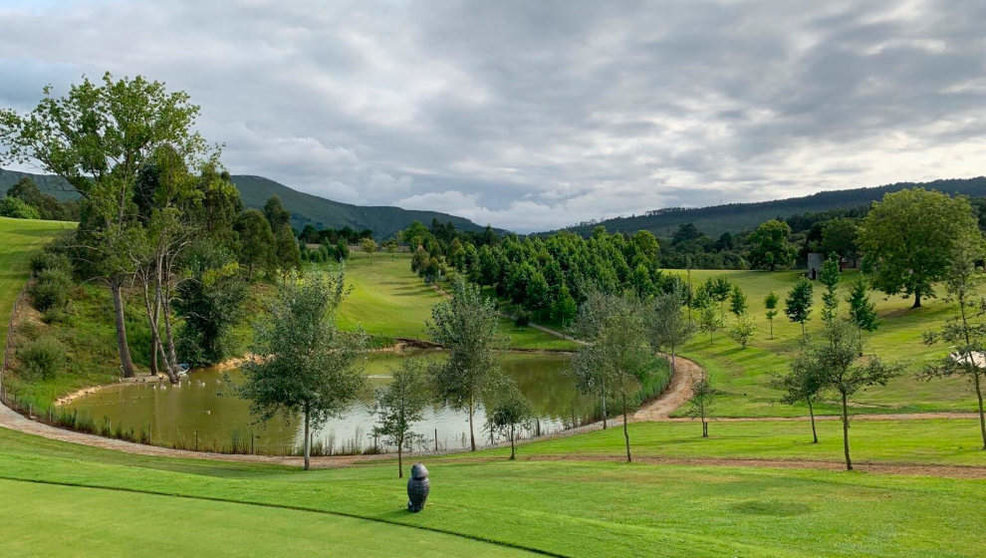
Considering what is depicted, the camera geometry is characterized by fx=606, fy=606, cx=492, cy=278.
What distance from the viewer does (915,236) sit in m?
70.1

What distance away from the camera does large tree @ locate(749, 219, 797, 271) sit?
12862 centimetres

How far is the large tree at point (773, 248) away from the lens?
12862 cm

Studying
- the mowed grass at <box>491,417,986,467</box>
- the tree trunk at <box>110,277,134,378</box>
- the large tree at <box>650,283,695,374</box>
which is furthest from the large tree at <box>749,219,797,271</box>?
the tree trunk at <box>110,277,134,378</box>

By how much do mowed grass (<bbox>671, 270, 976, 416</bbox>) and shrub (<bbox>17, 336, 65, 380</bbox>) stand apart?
49358 millimetres

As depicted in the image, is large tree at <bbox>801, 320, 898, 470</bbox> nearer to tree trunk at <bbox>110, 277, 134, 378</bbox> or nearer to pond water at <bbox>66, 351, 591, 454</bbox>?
pond water at <bbox>66, 351, 591, 454</bbox>

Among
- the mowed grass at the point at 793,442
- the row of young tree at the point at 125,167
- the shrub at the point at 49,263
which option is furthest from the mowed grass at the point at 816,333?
the shrub at the point at 49,263

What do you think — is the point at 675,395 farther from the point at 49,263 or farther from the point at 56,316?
the point at 49,263

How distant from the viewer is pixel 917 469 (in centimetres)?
1944

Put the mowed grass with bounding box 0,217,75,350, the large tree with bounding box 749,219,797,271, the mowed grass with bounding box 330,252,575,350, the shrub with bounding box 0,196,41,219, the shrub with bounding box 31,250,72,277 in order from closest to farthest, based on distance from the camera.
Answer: the mowed grass with bounding box 0,217,75,350, the shrub with bounding box 31,250,72,277, the mowed grass with bounding box 330,252,575,350, the shrub with bounding box 0,196,41,219, the large tree with bounding box 749,219,797,271

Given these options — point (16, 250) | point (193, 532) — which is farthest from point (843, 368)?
point (16, 250)

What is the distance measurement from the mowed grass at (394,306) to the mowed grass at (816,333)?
2007 centimetres

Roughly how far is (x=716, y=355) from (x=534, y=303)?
32.6m

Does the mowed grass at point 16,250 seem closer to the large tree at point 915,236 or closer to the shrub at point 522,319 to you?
the shrub at point 522,319

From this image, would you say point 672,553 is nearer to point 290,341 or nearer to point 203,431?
point 290,341
